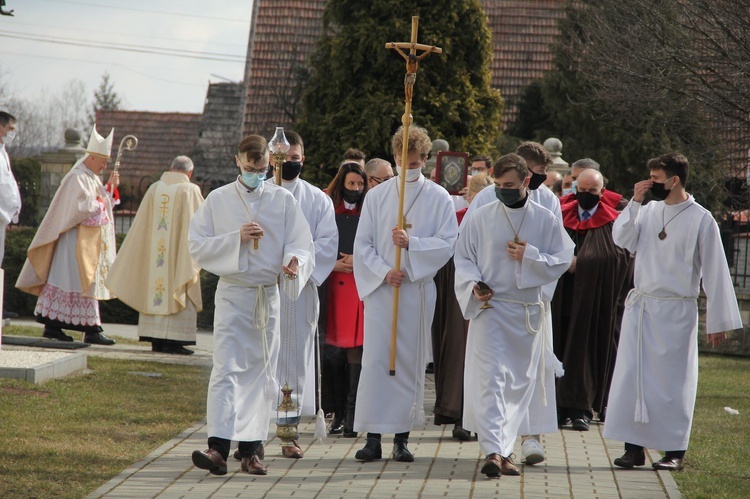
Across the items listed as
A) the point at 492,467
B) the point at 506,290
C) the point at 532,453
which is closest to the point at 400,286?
the point at 506,290

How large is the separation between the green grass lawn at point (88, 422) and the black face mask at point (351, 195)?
2115 mm

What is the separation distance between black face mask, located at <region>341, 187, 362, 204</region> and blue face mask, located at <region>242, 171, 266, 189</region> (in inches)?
74.5

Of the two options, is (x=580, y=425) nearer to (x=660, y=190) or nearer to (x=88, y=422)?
(x=660, y=190)

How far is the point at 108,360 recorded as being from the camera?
1237 centimetres

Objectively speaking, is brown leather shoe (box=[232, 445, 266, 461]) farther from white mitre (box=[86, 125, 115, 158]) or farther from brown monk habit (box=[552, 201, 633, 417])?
white mitre (box=[86, 125, 115, 158])

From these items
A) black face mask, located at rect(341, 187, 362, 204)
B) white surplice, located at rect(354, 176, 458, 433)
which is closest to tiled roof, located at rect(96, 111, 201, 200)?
black face mask, located at rect(341, 187, 362, 204)

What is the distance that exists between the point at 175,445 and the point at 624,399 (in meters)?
3.12

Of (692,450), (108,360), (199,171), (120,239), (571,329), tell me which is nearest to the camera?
(692,450)

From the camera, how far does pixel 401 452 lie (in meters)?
7.95

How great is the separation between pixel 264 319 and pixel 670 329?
2.79 meters

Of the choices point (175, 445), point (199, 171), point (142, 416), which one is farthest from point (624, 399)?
point (199, 171)

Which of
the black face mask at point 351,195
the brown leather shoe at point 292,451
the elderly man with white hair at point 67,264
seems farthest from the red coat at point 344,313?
the elderly man with white hair at point 67,264

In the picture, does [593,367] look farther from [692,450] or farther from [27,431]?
[27,431]

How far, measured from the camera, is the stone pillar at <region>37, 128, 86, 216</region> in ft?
61.6
